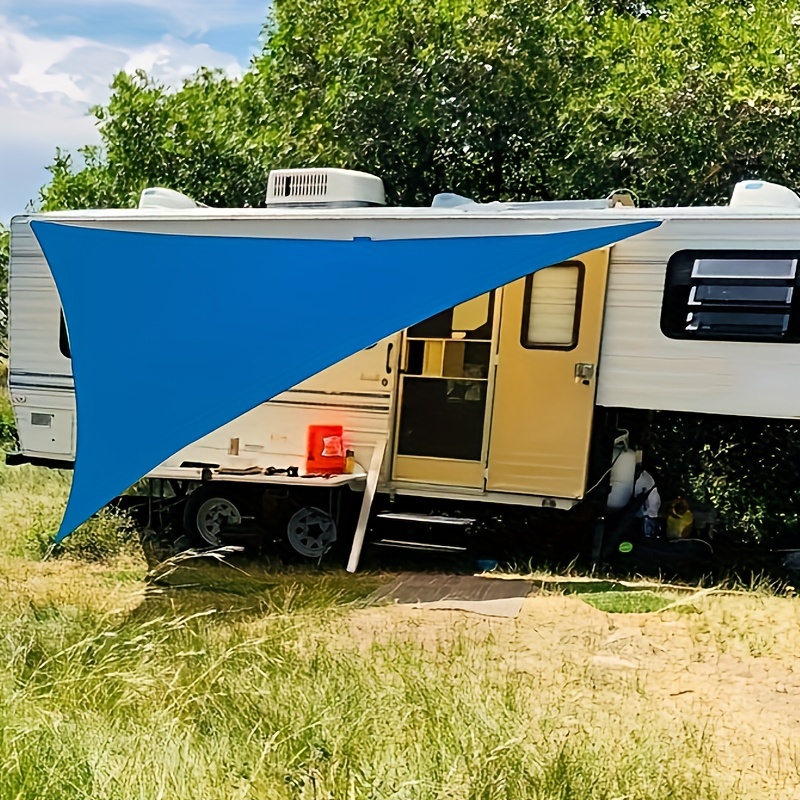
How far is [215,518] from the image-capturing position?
314 inches

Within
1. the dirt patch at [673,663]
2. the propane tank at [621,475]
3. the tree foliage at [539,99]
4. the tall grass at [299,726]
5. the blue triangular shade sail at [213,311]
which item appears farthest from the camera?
the tree foliage at [539,99]

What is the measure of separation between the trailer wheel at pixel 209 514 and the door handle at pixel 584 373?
2771mm

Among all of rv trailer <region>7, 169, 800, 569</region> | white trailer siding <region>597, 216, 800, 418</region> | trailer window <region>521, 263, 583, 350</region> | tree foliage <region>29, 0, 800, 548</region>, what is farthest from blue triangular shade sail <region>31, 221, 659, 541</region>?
tree foliage <region>29, 0, 800, 548</region>

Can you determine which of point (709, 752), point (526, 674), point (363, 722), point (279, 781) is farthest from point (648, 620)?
point (279, 781)

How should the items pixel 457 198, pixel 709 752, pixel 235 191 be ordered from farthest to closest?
pixel 235 191 < pixel 457 198 < pixel 709 752

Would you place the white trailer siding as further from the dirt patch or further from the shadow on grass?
the shadow on grass

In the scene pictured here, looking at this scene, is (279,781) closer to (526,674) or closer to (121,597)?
(526,674)

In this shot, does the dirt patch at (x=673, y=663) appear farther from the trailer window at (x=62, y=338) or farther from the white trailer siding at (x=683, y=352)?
the trailer window at (x=62, y=338)

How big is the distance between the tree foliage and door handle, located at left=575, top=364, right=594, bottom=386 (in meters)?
2.52

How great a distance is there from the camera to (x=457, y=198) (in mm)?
7965

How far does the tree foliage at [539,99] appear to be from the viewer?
1016 cm

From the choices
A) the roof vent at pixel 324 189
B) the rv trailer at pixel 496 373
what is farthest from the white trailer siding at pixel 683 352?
the roof vent at pixel 324 189

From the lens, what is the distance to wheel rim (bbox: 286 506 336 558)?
770cm

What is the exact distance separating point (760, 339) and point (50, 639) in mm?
4692
